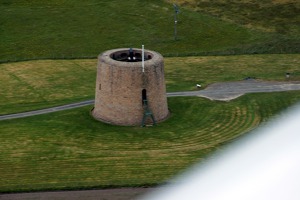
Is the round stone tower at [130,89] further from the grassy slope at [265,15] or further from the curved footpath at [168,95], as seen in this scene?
the grassy slope at [265,15]

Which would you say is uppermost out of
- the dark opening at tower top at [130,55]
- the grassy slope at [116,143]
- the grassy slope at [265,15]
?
the dark opening at tower top at [130,55]

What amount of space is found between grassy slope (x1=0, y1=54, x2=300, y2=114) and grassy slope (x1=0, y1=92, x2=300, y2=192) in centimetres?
634

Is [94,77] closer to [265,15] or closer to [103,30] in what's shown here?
[103,30]

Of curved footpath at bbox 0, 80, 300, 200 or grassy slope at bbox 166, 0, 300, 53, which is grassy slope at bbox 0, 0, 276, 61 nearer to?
grassy slope at bbox 166, 0, 300, 53

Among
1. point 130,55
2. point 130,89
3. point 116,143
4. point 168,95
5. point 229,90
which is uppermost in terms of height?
point 130,55

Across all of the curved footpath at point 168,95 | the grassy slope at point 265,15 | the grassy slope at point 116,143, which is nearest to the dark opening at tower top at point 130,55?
the grassy slope at point 116,143

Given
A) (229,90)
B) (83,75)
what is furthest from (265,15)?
(83,75)

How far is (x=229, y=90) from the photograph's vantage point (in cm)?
6444

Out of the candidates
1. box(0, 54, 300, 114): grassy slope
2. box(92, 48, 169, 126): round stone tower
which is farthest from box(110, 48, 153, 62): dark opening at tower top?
box(0, 54, 300, 114): grassy slope

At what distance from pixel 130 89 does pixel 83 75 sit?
23.0m

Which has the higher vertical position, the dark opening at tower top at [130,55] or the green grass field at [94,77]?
the dark opening at tower top at [130,55]

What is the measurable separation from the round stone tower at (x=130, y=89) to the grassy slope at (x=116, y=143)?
4.19 feet

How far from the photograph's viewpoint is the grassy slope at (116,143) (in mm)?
40375

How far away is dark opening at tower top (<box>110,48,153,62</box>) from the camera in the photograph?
55.4 metres
